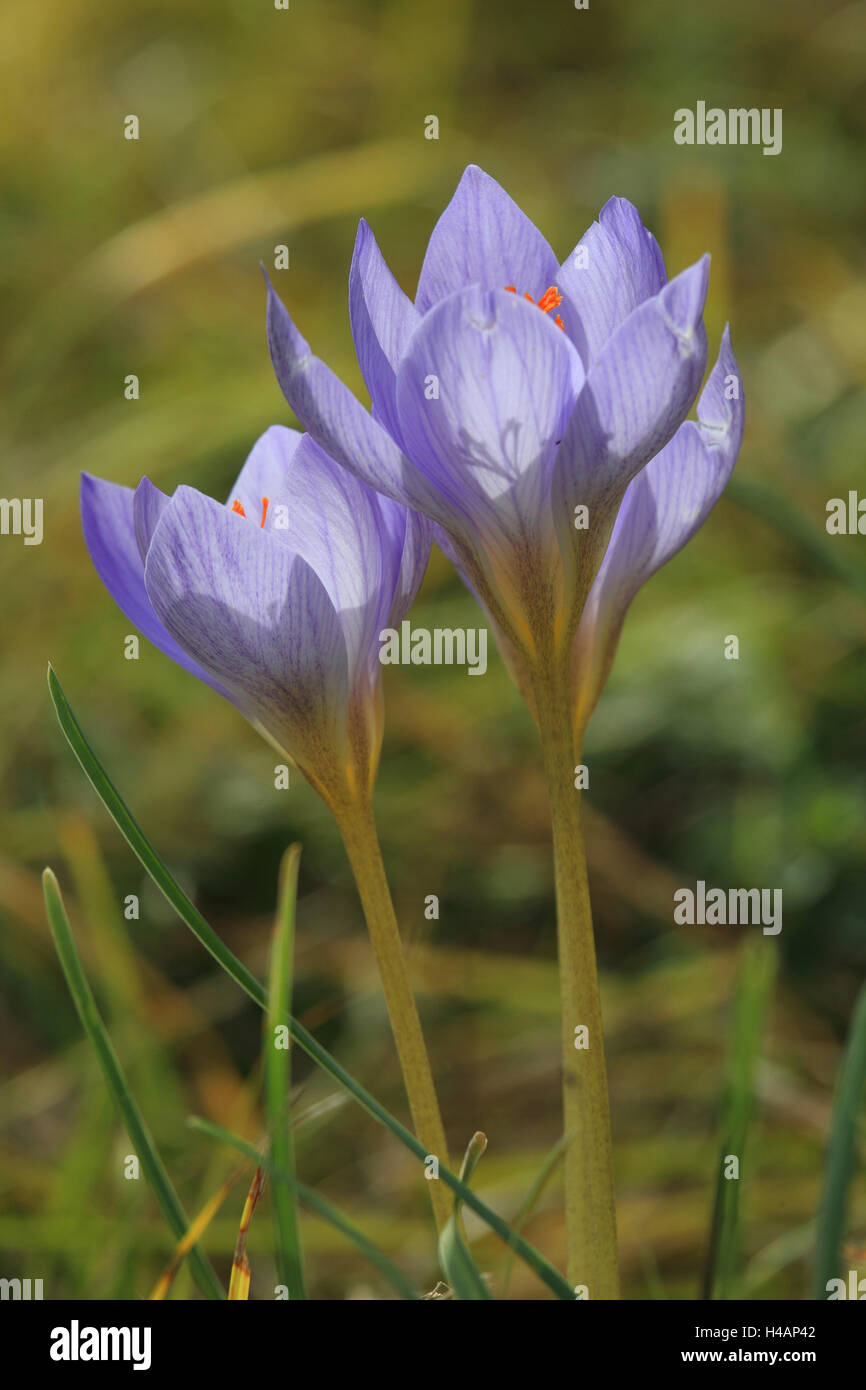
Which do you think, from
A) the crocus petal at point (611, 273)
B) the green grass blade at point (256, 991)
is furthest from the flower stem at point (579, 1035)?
the crocus petal at point (611, 273)

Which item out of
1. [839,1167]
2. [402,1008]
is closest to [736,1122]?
[839,1167]

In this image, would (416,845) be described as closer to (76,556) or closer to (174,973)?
(174,973)

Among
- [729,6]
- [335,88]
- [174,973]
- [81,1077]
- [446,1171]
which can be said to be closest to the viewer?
[446,1171]

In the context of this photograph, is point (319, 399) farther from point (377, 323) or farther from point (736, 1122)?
point (736, 1122)

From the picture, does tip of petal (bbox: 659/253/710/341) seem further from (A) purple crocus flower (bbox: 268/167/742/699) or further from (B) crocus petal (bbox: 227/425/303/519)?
(B) crocus petal (bbox: 227/425/303/519)

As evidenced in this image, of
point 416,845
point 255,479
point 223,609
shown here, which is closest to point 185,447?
point 416,845

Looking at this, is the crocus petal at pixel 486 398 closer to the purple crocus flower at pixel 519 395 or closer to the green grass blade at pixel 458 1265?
the purple crocus flower at pixel 519 395
